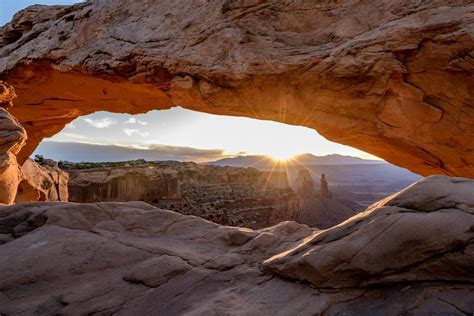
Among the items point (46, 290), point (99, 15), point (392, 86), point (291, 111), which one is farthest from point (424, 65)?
point (99, 15)

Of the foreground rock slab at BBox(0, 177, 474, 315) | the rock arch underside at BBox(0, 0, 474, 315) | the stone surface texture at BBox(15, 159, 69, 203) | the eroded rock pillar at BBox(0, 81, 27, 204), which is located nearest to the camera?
the foreground rock slab at BBox(0, 177, 474, 315)

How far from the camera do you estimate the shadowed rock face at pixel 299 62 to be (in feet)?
25.9

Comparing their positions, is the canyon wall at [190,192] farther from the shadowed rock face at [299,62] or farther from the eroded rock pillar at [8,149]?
the eroded rock pillar at [8,149]

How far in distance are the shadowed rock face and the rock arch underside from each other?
0.15 feet

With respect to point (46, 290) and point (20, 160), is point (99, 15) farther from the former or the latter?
point (46, 290)

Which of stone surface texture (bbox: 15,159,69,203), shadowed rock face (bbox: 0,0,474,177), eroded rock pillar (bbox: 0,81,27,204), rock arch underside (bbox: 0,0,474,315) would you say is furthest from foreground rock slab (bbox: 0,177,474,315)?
stone surface texture (bbox: 15,159,69,203)

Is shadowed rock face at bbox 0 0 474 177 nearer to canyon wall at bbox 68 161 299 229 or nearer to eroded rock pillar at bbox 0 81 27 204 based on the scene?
eroded rock pillar at bbox 0 81 27 204

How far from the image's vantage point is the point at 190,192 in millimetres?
45062

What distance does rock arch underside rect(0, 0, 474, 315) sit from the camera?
11.4 feet

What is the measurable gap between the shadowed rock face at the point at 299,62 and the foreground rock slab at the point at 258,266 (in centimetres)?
495

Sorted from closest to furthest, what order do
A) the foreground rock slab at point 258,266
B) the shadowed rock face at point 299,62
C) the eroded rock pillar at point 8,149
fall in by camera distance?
the foreground rock slab at point 258,266 → the shadowed rock face at point 299,62 → the eroded rock pillar at point 8,149

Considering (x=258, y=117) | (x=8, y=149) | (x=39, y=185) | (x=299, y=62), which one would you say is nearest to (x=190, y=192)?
(x=39, y=185)

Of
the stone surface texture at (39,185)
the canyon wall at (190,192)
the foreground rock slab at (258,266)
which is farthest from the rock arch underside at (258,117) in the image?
the canyon wall at (190,192)

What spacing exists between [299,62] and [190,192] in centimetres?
3828
